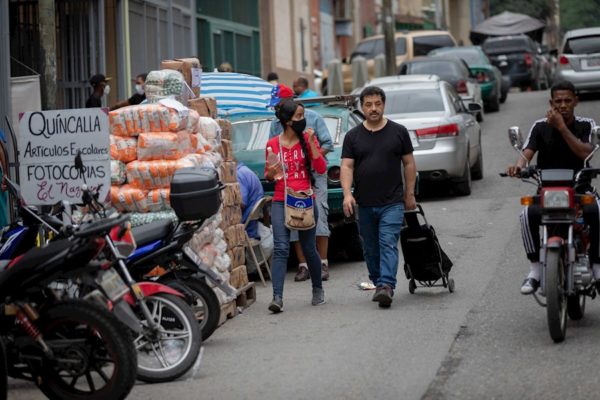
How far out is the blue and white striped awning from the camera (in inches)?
600

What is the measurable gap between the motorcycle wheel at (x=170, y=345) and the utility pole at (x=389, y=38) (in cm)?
2857

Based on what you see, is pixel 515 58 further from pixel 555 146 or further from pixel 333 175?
pixel 555 146

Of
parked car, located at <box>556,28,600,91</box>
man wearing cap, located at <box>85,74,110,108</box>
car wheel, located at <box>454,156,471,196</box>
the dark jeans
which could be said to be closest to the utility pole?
A: parked car, located at <box>556,28,600,91</box>

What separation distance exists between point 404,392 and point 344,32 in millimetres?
44617

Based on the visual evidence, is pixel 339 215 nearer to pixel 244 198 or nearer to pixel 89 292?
pixel 244 198

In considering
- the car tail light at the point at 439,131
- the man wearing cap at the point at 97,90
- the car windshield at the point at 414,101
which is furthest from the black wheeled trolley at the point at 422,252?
the car windshield at the point at 414,101

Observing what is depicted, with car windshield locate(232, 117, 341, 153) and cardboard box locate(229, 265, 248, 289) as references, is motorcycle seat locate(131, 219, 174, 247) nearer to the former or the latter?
cardboard box locate(229, 265, 248, 289)

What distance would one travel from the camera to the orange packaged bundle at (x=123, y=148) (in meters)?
10.7

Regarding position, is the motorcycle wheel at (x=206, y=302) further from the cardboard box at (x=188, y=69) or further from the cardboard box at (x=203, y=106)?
the cardboard box at (x=188, y=69)

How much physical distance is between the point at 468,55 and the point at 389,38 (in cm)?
352

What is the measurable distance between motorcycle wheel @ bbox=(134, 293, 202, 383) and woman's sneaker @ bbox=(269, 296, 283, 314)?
2.66 meters

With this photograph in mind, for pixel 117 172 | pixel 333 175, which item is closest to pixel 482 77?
pixel 333 175

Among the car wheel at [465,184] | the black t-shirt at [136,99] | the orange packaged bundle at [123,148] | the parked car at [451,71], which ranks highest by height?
the parked car at [451,71]

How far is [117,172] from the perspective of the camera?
→ 10.6 metres
